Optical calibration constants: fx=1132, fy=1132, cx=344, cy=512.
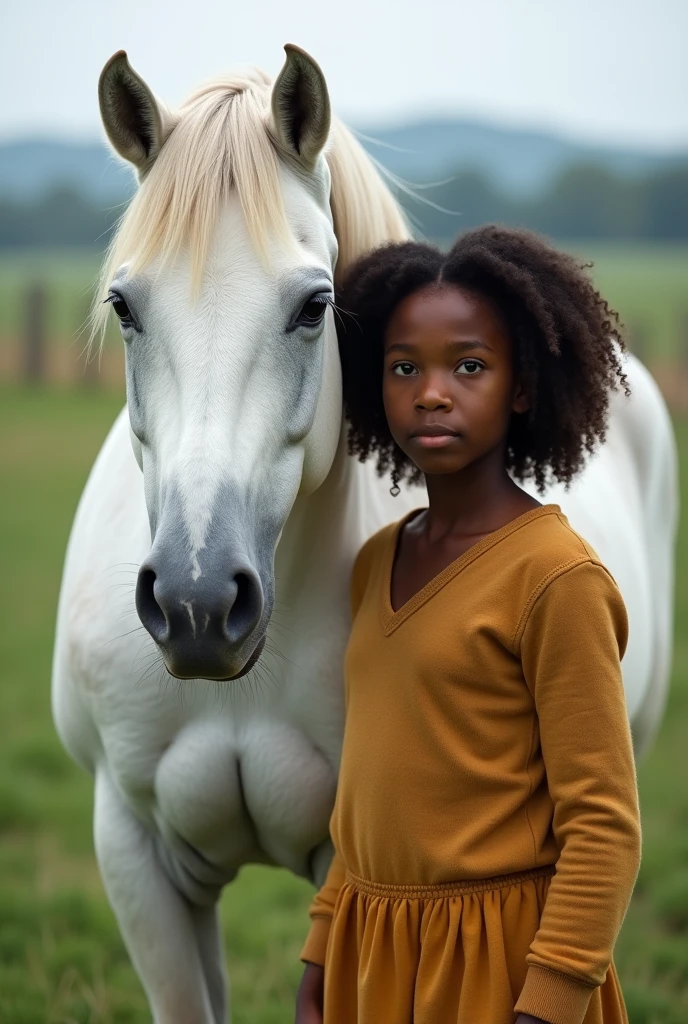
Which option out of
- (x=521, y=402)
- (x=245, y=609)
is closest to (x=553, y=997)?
(x=245, y=609)

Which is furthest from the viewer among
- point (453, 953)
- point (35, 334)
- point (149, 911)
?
point (35, 334)

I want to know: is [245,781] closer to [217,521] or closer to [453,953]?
[453,953]

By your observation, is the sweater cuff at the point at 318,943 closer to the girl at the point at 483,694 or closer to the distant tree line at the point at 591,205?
the girl at the point at 483,694

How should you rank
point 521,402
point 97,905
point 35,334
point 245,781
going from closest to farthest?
1. point 521,402
2. point 245,781
3. point 97,905
4. point 35,334

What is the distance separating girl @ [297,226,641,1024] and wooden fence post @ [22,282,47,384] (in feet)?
64.0

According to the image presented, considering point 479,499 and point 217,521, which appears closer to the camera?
point 217,521

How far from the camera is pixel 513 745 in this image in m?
1.64

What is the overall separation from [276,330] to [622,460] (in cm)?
203

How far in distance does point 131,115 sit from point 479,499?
2.74ft

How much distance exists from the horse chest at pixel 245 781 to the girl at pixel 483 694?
0.76 feet

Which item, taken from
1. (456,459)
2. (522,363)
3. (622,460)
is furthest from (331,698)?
(622,460)

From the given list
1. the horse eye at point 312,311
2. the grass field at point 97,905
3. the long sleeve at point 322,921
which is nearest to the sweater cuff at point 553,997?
the long sleeve at point 322,921

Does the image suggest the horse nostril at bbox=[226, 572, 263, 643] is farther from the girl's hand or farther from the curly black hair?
the girl's hand

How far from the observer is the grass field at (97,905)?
330 centimetres
